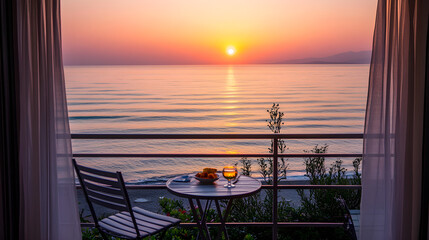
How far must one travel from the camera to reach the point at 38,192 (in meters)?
2.83

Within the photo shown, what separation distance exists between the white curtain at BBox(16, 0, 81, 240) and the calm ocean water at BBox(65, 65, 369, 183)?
1001cm

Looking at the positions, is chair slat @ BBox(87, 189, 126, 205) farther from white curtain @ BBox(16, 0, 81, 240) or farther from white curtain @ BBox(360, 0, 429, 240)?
white curtain @ BBox(360, 0, 429, 240)

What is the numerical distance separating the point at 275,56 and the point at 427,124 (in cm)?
1713

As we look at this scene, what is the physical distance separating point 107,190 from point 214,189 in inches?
25.9

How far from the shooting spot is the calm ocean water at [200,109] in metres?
15.8

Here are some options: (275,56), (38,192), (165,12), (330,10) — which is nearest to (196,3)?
(165,12)

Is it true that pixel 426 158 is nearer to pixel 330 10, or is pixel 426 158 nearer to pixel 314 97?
pixel 330 10

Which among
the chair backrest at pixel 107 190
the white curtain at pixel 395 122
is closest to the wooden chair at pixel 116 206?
the chair backrest at pixel 107 190

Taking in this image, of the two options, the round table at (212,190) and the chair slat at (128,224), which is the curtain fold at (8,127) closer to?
the chair slat at (128,224)

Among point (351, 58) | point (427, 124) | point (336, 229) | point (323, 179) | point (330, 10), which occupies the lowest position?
point (336, 229)

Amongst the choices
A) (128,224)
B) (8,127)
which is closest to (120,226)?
(128,224)

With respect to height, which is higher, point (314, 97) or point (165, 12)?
point (165, 12)

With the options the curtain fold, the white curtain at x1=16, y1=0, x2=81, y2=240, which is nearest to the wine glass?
the white curtain at x1=16, y1=0, x2=81, y2=240

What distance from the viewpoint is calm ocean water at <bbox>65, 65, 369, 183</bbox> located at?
51.8 feet
